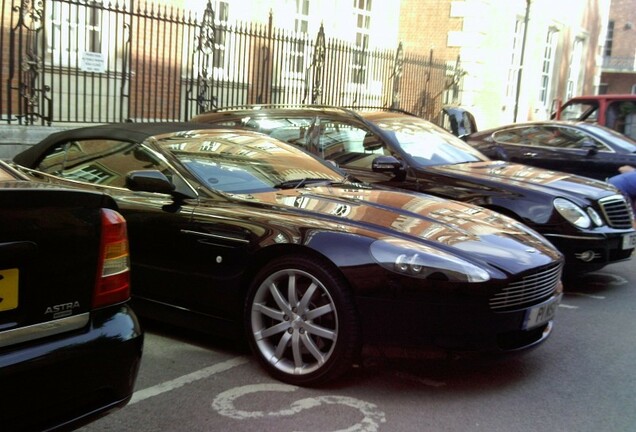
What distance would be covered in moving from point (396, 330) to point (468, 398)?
61cm

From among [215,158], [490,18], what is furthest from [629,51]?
[215,158]

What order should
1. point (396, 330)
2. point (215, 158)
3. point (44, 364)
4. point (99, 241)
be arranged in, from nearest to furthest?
point (44, 364) → point (99, 241) → point (396, 330) → point (215, 158)

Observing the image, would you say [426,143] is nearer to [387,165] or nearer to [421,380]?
[387,165]

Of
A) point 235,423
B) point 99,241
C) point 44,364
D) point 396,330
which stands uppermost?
point 99,241

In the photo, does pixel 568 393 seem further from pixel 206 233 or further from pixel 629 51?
pixel 629 51

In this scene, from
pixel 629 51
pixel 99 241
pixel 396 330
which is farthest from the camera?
pixel 629 51

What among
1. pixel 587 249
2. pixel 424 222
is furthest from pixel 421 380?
pixel 587 249

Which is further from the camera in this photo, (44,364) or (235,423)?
(235,423)

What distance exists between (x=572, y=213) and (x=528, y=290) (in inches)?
95.4

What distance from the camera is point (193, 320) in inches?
171

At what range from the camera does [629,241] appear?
248 inches

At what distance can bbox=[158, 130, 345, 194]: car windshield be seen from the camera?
184 inches

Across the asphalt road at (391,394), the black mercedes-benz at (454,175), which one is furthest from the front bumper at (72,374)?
the black mercedes-benz at (454,175)

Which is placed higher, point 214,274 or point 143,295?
point 214,274
